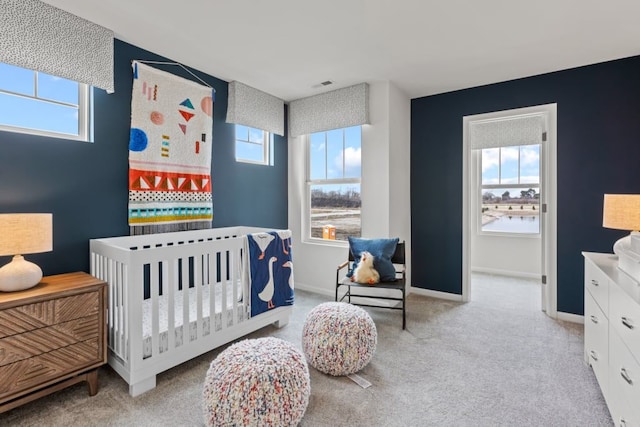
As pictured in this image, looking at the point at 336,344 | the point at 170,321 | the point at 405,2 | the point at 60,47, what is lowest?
the point at 336,344

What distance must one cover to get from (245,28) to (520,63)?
2439mm

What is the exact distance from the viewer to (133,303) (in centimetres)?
174

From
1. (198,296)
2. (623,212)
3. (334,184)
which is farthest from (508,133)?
(198,296)

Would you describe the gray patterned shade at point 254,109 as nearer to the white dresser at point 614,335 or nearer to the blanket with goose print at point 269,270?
the blanket with goose print at point 269,270

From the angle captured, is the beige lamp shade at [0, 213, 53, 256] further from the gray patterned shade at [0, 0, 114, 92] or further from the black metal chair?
the black metal chair

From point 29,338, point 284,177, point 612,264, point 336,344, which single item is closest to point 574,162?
point 612,264

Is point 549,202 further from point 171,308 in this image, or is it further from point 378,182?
point 171,308

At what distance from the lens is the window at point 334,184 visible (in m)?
3.62

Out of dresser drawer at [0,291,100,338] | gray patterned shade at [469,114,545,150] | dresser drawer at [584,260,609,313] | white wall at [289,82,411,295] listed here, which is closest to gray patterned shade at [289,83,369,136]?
white wall at [289,82,411,295]

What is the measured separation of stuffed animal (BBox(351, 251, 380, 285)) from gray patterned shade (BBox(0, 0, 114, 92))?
2.44 metres

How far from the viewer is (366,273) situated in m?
2.80

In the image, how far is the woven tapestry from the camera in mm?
2488

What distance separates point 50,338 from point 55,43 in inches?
71.2

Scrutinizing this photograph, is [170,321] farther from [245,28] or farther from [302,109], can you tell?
[302,109]
